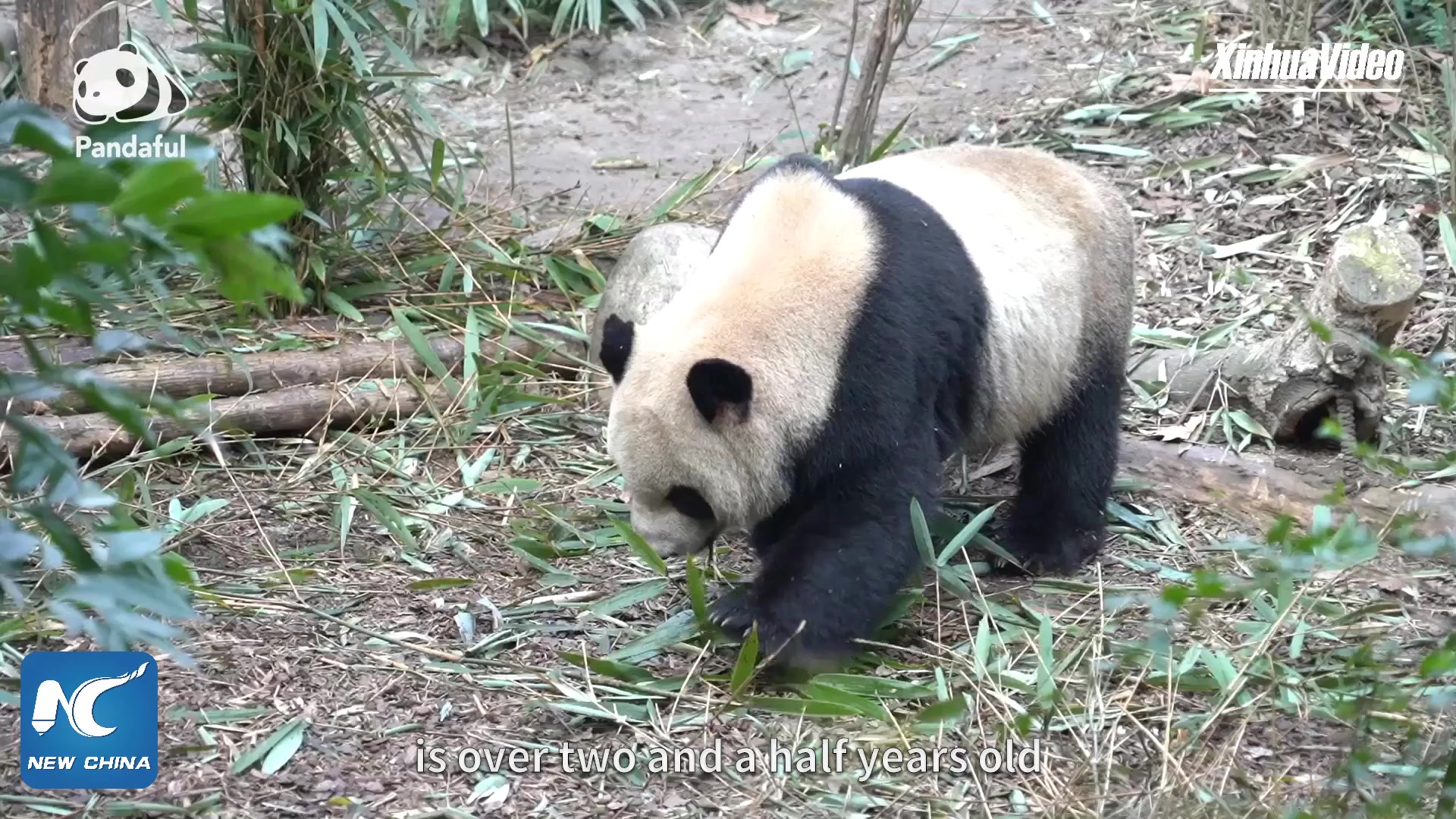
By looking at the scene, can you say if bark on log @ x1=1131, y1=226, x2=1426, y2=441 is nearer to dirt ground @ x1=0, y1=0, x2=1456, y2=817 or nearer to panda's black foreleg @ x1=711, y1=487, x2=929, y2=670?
dirt ground @ x1=0, y1=0, x2=1456, y2=817

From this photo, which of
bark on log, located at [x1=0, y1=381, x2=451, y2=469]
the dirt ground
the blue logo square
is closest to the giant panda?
the dirt ground

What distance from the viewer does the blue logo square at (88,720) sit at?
3.27 m

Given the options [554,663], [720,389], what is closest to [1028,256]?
[720,389]

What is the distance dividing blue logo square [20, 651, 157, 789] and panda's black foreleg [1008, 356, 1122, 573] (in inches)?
116

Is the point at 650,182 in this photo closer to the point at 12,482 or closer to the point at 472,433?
the point at 472,433

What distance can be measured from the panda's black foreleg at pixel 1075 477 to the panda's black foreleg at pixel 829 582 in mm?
904

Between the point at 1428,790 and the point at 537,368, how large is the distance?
4195 mm

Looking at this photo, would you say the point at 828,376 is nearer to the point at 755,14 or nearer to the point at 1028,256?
the point at 1028,256

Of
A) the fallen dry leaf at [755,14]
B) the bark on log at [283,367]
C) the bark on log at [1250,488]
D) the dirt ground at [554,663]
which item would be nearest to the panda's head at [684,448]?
the dirt ground at [554,663]

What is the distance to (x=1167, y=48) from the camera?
8750 mm

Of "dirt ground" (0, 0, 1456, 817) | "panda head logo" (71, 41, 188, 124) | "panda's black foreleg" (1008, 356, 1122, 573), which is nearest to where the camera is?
"dirt ground" (0, 0, 1456, 817)

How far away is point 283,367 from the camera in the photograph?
18.6 feet

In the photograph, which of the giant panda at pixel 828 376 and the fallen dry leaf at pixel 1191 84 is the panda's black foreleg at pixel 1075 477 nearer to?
the giant panda at pixel 828 376

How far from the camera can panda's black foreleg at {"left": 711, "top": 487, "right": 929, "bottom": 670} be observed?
12.9 feet
